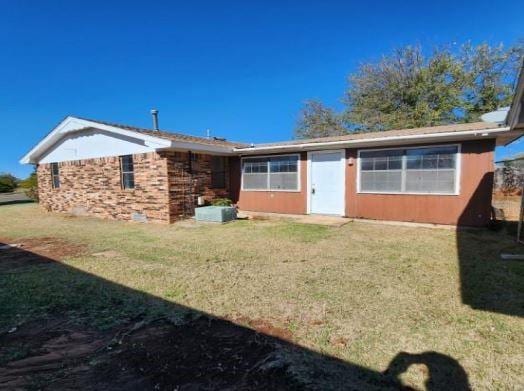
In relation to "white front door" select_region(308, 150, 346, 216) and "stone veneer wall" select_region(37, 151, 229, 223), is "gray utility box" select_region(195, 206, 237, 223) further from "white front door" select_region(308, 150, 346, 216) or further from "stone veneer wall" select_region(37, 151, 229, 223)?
"white front door" select_region(308, 150, 346, 216)

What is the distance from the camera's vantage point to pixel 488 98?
1794 cm

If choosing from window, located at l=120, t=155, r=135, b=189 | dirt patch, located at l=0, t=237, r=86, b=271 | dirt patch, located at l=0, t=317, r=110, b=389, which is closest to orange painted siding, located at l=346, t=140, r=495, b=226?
window, located at l=120, t=155, r=135, b=189

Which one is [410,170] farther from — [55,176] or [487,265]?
[55,176]

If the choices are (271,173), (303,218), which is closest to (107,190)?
(271,173)

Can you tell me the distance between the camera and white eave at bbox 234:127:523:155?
6.93 m

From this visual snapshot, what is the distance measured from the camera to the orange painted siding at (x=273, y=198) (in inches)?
406

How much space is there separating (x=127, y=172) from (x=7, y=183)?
25.9 metres

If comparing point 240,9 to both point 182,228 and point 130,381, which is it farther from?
point 130,381

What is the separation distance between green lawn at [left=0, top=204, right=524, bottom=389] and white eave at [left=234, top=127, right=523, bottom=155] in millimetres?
2434

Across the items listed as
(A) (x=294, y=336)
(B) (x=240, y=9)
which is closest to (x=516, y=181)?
(B) (x=240, y=9)

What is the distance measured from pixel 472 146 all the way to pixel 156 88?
62.5 feet

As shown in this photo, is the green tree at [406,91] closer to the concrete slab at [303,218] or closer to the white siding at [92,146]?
the concrete slab at [303,218]

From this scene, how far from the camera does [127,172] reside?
1046 cm

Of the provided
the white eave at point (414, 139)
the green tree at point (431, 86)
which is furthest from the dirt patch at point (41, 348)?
the green tree at point (431, 86)
